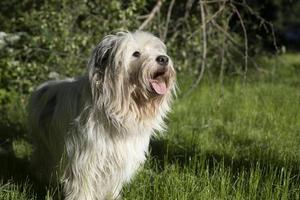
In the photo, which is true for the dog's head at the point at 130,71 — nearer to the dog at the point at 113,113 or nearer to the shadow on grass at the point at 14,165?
the dog at the point at 113,113

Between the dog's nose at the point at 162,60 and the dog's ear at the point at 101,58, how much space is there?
1.07ft

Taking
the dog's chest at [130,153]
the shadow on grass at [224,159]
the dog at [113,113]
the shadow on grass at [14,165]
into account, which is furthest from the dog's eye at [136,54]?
the shadow on grass at [14,165]

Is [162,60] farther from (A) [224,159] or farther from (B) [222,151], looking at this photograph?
(B) [222,151]

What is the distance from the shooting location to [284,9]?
14742 mm

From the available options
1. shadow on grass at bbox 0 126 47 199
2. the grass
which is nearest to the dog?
the grass

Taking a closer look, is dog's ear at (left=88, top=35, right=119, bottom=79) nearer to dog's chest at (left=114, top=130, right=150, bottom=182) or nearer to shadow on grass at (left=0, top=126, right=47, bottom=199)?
dog's chest at (left=114, top=130, right=150, bottom=182)

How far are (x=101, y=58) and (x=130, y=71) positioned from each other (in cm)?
23

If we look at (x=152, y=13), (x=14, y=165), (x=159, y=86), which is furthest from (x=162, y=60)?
(x=152, y=13)

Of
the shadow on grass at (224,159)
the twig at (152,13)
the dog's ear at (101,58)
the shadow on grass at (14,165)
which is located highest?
the twig at (152,13)

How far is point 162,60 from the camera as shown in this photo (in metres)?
3.99

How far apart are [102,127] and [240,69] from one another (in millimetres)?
5581

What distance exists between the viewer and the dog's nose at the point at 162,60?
399cm

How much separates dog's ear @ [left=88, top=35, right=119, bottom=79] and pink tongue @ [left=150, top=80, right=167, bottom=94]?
35cm

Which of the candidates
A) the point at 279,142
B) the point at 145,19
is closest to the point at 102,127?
the point at 279,142
